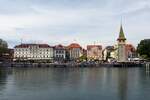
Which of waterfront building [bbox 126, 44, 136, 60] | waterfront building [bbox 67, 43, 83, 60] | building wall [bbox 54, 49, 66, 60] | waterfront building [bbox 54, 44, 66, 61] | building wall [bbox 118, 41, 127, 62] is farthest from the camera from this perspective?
waterfront building [bbox 67, 43, 83, 60]

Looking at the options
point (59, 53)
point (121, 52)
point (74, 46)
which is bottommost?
point (59, 53)

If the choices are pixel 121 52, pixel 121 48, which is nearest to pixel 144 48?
pixel 121 52

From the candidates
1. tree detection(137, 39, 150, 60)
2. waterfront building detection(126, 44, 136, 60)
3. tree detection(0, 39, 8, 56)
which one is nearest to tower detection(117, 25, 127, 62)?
tree detection(137, 39, 150, 60)

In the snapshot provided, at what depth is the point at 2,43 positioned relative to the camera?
137 metres

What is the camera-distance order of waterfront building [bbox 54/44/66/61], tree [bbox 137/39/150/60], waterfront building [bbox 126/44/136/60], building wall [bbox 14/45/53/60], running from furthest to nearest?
waterfront building [bbox 126/44/136/60] < waterfront building [bbox 54/44/66/61] < building wall [bbox 14/45/53/60] < tree [bbox 137/39/150/60]

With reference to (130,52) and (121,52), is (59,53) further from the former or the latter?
(130,52)

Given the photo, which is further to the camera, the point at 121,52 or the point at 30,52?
the point at 30,52

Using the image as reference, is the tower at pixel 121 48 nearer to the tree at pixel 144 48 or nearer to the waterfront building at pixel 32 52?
the tree at pixel 144 48

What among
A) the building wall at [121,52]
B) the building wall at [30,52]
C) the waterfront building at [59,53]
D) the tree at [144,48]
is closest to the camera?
the tree at [144,48]

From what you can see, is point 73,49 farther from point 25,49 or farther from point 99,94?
point 99,94

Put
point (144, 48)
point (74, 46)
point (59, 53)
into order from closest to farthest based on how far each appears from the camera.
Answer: point (144, 48) → point (59, 53) → point (74, 46)

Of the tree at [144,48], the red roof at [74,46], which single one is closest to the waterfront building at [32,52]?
the red roof at [74,46]

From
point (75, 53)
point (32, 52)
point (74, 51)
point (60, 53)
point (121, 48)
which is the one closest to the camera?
point (121, 48)

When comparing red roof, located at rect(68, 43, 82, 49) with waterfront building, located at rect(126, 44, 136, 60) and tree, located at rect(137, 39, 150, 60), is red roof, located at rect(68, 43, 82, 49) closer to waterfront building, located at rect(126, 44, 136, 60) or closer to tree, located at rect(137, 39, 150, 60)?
waterfront building, located at rect(126, 44, 136, 60)
